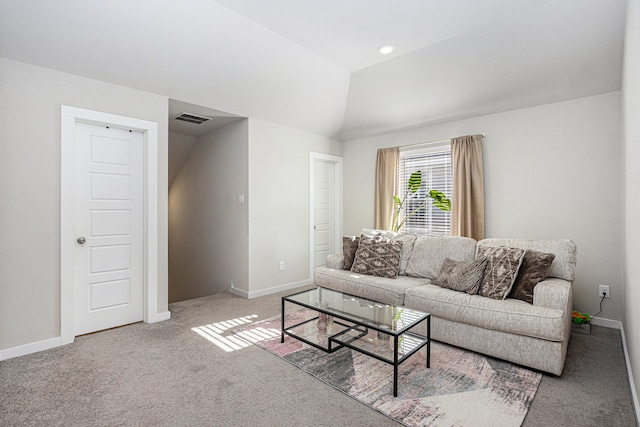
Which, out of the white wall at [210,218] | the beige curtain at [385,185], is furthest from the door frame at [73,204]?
the beige curtain at [385,185]

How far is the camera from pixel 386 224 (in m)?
5.01

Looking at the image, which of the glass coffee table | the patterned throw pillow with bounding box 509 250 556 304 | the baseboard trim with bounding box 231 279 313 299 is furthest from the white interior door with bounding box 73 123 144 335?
the patterned throw pillow with bounding box 509 250 556 304

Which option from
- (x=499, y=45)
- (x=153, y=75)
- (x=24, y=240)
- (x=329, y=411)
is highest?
(x=499, y=45)

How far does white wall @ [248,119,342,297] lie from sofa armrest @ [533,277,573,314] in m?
3.17

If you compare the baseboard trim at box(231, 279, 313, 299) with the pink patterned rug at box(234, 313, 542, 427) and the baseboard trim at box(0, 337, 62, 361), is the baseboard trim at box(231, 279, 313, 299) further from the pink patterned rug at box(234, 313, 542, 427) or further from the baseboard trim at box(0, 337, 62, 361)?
the baseboard trim at box(0, 337, 62, 361)

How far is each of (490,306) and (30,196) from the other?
12.8ft

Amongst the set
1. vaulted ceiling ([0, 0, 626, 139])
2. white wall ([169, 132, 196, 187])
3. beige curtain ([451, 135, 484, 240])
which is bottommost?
beige curtain ([451, 135, 484, 240])

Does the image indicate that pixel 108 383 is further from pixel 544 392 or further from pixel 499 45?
pixel 499 45

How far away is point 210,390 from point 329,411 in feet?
2.71

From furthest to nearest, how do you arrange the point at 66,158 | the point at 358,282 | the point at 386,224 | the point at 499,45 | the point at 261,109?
1. the point at 386,224
2. the point at 261,109
3. the point at 358,282
4. the point at 499,45
5. the point at 66,158

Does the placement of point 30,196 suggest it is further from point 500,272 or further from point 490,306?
point 500,272

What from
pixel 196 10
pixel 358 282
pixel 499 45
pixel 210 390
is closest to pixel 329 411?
pixel 210 390

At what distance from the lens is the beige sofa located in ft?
7.67

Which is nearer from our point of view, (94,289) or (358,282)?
(94,289)
